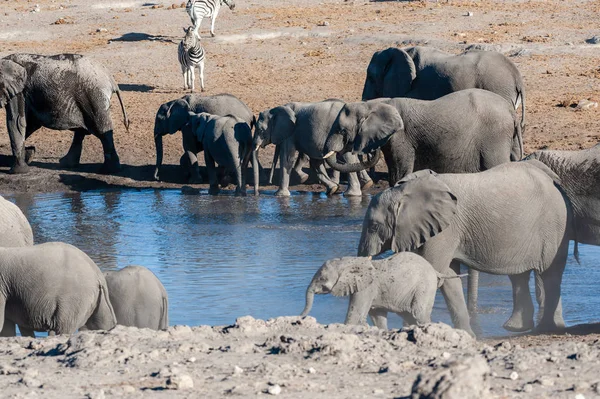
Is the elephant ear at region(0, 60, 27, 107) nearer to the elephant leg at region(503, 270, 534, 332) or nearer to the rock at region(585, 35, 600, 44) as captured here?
the elephant leg at region(503, 270, 534, 332)

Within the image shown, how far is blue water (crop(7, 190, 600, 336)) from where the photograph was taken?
848 cm

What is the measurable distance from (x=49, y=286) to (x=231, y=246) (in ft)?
13.8

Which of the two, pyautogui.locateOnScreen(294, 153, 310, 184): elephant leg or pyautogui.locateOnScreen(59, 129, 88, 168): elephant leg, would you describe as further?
pyautogui.locateOnScreen(59, 129, 88, 168): elephant leg

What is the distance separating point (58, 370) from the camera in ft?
18.0

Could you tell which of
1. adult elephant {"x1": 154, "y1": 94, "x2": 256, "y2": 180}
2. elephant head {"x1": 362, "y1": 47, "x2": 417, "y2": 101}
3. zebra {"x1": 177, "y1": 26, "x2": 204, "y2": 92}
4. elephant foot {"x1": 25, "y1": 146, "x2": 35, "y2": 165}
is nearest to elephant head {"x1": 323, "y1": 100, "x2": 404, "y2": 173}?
elephant head {"x1": 362, "y1": 47, "x2": 417, "y2": 101}

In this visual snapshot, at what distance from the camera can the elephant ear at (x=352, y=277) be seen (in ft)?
22.9

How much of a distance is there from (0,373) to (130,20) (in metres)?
20.8

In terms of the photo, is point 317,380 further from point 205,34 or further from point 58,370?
point 205,34

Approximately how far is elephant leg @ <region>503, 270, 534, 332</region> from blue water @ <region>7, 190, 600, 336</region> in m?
0.12

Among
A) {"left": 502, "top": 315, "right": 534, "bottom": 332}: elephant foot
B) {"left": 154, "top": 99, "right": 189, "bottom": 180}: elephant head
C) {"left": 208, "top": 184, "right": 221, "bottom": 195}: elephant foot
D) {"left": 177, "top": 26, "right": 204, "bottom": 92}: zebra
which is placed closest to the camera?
{"left": 502, "top": 315, "right": 534, "bottom": 332}: elephant foot

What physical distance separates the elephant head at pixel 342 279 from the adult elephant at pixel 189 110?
26.5 ft

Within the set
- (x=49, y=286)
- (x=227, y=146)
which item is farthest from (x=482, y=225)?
(x=227, y=146)

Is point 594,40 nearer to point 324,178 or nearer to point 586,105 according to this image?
point 586,105

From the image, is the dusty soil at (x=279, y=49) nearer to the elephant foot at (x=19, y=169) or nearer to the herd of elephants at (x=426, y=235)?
the elephant foot at (x=19, y=169)
